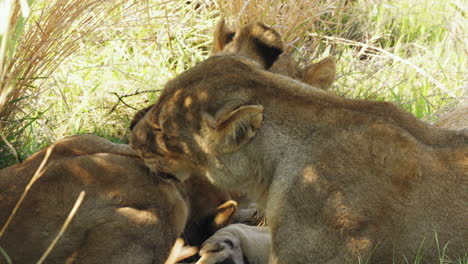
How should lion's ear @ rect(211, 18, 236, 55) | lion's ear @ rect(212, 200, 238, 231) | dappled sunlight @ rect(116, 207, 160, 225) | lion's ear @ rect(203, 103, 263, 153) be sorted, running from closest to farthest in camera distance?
lion's ear @ rect(203, 103, 263, 153) → dappled sunlight @ rect(116, 207, 160, 225) → lion's ear @ rect(212, 200, 238, 231) → lion's ear @ rect(211, 18, 236, 55)

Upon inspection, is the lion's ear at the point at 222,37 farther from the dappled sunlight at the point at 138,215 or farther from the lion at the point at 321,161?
the dappled sunlight at the point at 138,215

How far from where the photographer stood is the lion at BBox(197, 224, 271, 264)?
4598 mm

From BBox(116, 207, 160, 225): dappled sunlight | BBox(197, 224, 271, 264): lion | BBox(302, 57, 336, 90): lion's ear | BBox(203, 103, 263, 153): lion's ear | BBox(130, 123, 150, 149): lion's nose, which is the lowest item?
BBox(197, 224, 271, 264): lion

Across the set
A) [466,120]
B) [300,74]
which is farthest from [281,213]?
[466,120]

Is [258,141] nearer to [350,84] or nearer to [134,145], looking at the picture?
[134,145]

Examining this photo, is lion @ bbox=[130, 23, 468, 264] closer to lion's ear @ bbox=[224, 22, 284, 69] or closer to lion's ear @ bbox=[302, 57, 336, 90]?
lion's ear @ bbox=[224, 22, 284, 69]

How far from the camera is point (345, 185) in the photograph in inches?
154

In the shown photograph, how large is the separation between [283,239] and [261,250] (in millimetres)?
1028

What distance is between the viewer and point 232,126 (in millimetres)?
3910

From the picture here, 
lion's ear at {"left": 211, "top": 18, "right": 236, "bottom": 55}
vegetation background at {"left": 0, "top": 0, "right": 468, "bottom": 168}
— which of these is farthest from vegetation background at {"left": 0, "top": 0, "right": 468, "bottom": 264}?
lion's ear at {"left": 211, "top": 18, "right": 236, "bottom": 55}

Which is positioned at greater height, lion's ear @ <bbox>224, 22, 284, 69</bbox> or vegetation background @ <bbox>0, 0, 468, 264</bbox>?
lion's ear @ <bbox>224, 22, 284, 69</bbox>

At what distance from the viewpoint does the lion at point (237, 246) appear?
15.1 feet

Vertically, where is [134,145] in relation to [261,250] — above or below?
above

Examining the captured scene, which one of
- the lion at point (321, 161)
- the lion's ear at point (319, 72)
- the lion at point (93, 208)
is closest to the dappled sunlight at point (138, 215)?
the lion at point (93, 208)
